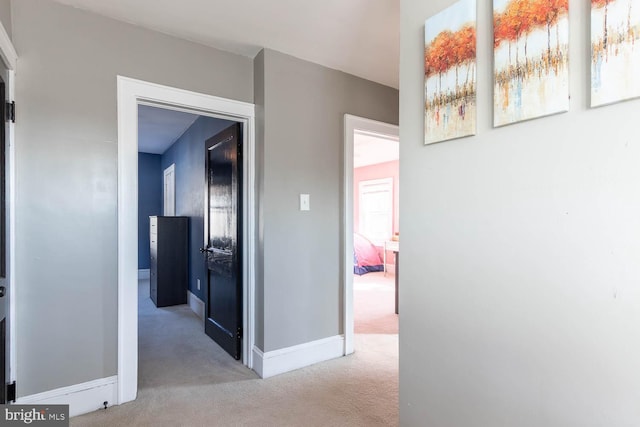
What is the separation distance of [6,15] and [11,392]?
200 centimetres

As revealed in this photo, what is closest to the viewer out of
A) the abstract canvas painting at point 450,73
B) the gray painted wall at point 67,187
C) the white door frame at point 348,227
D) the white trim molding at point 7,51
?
the abstract canvas painting at point 450,73

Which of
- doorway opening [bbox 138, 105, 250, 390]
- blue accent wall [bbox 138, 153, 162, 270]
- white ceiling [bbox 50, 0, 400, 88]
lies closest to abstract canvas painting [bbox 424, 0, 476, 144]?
white ceiling [bbox 50, 0, 400, 88]

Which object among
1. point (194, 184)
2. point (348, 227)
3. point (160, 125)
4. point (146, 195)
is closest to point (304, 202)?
point (348, 227)

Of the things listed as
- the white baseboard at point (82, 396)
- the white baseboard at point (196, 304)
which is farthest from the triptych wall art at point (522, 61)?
the white baseboard at point (196, 304)

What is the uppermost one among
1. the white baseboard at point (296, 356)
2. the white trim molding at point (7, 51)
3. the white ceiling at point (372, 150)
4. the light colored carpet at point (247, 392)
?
the white ceiling at point (372, 150)

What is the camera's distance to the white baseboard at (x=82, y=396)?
1830 millimetres

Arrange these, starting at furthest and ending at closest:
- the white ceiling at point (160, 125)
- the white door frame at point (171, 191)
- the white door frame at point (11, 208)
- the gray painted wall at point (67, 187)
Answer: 1. the white door frame at point (171, 191)
2. the white ceiling at point (160, 125)
3. the gray painted wall at point (67, 187)
4. the white door frame at point (11, 208)

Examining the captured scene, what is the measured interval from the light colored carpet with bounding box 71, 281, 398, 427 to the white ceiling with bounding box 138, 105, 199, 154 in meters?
2.58

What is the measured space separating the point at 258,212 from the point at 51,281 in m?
1.32

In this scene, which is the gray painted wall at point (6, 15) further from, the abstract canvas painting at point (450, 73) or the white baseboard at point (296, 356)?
the white baseboard at point (296, 356)

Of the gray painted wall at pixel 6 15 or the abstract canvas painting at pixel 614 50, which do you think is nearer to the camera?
the abstract canvas painting at pixel 614 50

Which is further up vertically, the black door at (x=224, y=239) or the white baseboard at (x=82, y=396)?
the black door at (x=224, y=239)

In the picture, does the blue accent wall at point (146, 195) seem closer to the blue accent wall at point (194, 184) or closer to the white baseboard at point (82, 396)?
the blue accent wall at point (194, 184)

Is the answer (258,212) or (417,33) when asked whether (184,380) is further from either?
(417,33)
